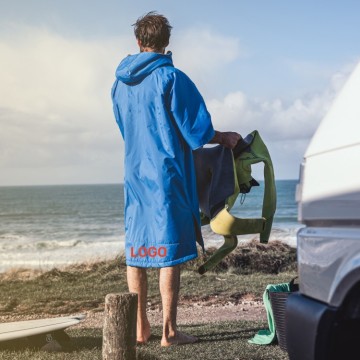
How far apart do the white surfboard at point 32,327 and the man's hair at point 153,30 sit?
235 cm

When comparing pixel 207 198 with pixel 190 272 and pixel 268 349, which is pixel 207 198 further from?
pixel 190 272

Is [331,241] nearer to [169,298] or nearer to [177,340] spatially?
[169,298]

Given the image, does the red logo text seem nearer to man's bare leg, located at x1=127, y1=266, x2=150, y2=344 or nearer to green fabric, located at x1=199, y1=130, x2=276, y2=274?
man's bare leg, located at x1=127, y1=266, x2=150, y2=344

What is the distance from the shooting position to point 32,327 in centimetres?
625

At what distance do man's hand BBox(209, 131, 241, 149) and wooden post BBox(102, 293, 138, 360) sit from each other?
1349 millimetres

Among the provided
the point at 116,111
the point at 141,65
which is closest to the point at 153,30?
the point at 141,65

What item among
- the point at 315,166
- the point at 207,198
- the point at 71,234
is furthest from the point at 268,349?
the point at 71,234

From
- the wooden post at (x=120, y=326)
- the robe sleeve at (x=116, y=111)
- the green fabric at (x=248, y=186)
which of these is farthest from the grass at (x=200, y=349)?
the robe sleeve at (x=116, y=111)

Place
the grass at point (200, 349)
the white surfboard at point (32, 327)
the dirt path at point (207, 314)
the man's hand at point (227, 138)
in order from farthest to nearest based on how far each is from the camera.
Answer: the dirt path at point (207, 314) < the white surfboard at point (32, 327) < the man's hand at point (227, 138) < the grass at point (200, 349)

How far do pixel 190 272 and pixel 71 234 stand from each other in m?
33.3

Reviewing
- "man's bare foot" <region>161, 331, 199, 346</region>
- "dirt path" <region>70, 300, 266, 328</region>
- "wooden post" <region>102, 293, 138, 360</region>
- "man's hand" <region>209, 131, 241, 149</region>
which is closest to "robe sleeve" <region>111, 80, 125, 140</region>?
"man's hand" <region>209, 131, 241, 149</region>

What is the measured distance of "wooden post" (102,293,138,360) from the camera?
4.85m

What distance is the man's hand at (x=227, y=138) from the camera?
5.54m

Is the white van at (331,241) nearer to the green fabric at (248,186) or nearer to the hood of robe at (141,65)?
the hood of robe at (141,65)
